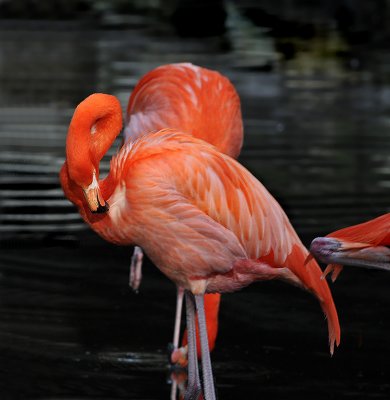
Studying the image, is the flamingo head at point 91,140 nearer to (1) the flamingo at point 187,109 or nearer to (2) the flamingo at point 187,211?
(2) the flamingo at point 187,211

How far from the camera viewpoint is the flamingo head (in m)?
4.65

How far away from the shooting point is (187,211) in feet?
16.0

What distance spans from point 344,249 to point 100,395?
156 cm

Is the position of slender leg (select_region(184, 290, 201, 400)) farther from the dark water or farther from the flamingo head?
the flamingo head

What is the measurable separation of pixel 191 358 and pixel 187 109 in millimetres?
1512

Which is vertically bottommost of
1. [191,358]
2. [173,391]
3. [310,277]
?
[173,391]

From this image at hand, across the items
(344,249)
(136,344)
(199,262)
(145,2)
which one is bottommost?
(145,2)

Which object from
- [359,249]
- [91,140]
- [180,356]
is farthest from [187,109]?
[359,249]

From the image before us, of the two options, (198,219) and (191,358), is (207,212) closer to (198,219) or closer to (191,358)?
(198,219)

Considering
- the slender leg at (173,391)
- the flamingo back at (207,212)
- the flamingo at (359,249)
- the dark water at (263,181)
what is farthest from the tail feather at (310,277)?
the flamingo at (359,249)

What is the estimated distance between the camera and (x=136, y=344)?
19.5 ft

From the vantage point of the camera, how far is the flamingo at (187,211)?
15.8 feet

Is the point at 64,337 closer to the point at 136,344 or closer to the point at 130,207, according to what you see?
the point at 136,344

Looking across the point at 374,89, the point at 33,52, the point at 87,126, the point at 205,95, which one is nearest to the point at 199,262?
the point at 87,126
